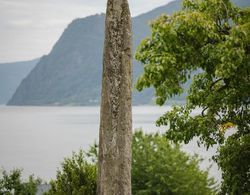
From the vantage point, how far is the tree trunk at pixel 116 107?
1170 centimetres

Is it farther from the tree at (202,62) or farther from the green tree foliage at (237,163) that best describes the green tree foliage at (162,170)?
the tree at (202,62)

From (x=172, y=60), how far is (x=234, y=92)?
357 centimetres

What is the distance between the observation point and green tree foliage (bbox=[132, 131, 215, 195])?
2561 cm

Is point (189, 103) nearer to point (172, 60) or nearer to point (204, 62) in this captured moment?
point (204, 62)

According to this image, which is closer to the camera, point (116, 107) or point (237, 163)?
point (116, 107)

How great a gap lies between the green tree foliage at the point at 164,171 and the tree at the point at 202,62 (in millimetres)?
7970

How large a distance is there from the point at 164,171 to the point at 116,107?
14.9 meters

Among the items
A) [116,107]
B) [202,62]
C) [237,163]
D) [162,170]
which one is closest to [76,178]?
[162,170]

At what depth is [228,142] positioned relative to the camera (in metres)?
18.2

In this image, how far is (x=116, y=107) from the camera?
11.9 metres

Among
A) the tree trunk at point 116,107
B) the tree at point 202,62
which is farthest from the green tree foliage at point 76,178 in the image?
the tree trunk at point 116,107

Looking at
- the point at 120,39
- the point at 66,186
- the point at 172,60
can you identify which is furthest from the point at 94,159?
the point at 120,39

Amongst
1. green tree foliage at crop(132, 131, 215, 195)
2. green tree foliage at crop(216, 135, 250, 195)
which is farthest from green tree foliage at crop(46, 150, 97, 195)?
green tree foliage at crop(216, 135, 250, 195)

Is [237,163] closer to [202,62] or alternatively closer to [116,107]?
[202,62]
